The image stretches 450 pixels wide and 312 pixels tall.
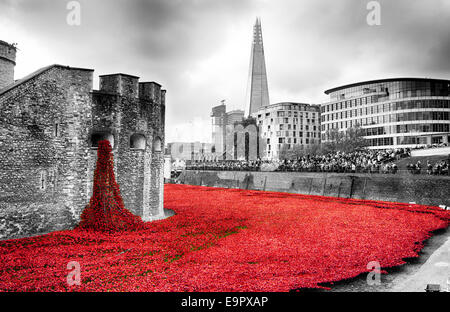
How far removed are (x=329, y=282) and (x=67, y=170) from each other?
44.3ft

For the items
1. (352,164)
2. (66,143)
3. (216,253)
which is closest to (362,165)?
(352,164)

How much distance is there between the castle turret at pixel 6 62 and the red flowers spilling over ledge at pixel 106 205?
8.57 m

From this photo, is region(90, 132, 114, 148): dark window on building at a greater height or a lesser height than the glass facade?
lesser

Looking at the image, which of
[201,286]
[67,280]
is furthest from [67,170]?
[201,286]

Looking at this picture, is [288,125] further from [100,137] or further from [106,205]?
[106,205]

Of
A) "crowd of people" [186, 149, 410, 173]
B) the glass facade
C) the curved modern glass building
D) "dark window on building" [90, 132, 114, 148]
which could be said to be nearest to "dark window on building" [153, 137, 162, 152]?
"dark window on building" [90, 132, 114, 148]

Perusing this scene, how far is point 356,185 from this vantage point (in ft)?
103

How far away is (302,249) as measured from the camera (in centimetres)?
1211

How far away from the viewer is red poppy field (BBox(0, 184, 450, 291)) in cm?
871

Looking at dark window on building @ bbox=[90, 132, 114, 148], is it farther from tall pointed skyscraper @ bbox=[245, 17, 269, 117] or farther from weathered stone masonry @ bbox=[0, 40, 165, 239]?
tall pointed skyscraper @ bbox=[245, 17, 269, 117]

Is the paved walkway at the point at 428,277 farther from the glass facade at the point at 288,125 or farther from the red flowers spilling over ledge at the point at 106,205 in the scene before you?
the glass facade at the point at 288,125

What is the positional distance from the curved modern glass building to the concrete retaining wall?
41946mm

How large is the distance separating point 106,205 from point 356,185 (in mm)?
25336

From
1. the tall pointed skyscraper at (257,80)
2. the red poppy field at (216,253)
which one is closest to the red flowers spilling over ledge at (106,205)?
the red poppy field at (216,253)
